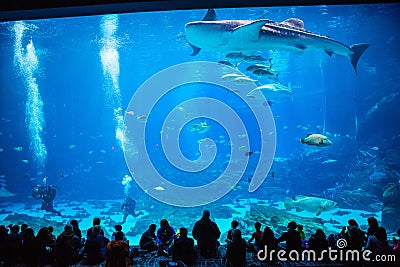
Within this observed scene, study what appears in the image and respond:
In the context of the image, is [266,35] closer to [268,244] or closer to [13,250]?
[268,244]

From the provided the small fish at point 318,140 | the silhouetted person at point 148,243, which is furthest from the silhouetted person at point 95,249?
the small fish at point 318,140

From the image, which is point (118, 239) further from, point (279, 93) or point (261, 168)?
point (261, 168)

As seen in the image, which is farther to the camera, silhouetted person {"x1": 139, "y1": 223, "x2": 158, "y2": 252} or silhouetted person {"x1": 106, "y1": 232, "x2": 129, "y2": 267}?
silhouetted person {"x1": 139, "y1": 223, "x2": 158, "y2": 252}

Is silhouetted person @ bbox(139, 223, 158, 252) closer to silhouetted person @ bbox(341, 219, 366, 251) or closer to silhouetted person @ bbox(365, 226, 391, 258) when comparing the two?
silhouetted person @ bbox(341, 219, 366, 251)

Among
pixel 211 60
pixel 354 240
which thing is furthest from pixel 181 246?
pixel 211 60

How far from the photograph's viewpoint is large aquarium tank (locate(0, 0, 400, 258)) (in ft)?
32.5

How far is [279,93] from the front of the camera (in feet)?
44.3

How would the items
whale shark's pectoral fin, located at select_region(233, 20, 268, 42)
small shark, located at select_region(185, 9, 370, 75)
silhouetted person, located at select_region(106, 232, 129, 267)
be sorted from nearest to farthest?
silhouetted person, located at select_region(106, 232, 129, 267), whale shark's pectoral fin, located at select_region(233, 20, 268, 42), small shark, located at select_region(185, 9, 370, 75)

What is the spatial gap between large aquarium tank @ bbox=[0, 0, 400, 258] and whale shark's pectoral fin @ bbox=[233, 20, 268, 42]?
51 mm

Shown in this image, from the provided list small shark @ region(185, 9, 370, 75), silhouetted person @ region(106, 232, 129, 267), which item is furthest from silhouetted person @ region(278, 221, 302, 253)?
small shark @ region(185, 9, 370, 75)

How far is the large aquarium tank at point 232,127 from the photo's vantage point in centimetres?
991

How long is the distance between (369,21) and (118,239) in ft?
69.7

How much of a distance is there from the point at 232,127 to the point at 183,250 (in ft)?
112

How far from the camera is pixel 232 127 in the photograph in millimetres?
38188
